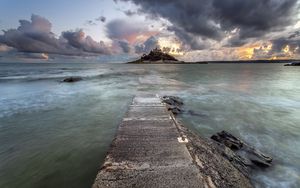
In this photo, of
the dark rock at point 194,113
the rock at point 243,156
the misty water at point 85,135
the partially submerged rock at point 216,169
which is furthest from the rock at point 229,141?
the dark rock at point 194,113

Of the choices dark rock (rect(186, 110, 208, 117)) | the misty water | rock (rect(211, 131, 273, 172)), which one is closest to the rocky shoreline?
rock (rect(211, 131, 273, 172))

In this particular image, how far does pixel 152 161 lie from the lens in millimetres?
4223

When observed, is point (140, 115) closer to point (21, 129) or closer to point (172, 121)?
point (172, 121)

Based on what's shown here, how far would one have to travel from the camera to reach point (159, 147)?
16.1 ft

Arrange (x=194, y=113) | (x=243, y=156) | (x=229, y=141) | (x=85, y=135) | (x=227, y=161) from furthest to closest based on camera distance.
A: (x=194, y=113) < (x=85, y=135) < (x=229, y=141) < (x=243, y=156) < (x=227, y=161)

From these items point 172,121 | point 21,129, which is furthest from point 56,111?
point 172,121

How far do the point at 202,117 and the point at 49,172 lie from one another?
8.47m

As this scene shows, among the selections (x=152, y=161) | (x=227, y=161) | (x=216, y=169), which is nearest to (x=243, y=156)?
(x=227, y=161)

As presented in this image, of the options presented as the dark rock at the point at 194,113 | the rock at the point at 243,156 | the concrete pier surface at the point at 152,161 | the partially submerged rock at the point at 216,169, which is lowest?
the dark rock at the point at 194,113

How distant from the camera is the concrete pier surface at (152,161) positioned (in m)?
3.56

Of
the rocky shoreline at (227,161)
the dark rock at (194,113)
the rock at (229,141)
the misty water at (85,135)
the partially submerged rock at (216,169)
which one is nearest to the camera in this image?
the partially submerged rock at (216,169)

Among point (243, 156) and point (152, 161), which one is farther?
point (243, 156)

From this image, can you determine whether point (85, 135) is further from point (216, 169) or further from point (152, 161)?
point (216, 169)

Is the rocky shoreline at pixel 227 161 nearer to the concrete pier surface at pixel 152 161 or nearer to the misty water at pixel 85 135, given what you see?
the concrete pier surface at pixel 152 161
